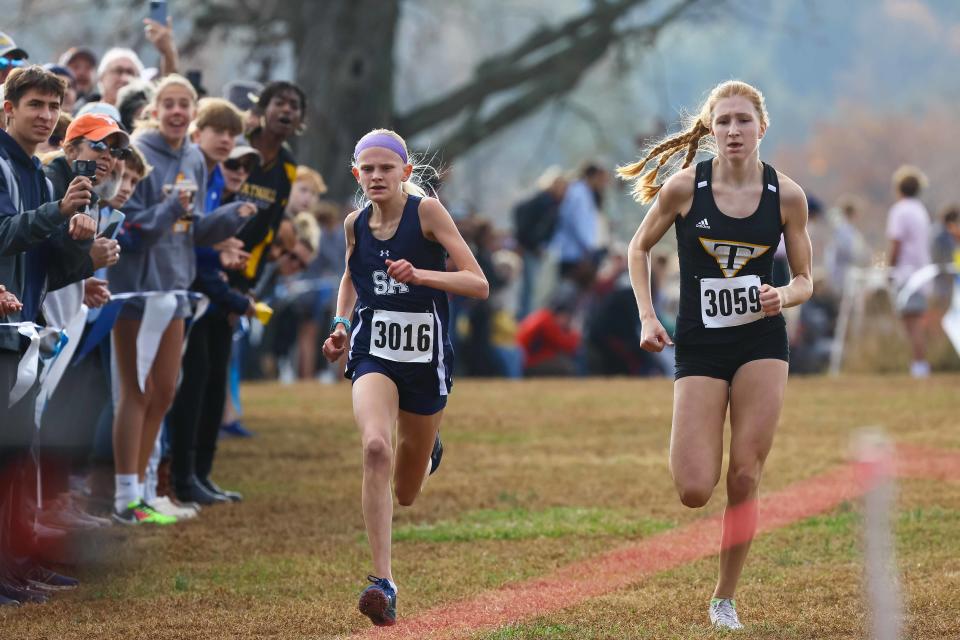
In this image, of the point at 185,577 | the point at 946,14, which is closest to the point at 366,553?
the point at 185,577

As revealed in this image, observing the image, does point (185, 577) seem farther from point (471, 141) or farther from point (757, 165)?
point (471, 141)

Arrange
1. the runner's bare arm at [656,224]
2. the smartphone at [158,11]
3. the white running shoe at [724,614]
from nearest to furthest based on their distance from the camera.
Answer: the white running shoe at [724,614] < the runner's bare arm at [656,224] < the smartphone at [158,11]

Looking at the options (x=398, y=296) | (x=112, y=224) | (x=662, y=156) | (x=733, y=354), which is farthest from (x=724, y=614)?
(x=112, y=224)

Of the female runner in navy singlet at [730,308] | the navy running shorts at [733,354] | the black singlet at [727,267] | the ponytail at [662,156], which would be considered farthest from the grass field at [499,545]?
the ponytail at [662,156]

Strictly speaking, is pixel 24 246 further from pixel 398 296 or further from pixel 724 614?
pixel 724 614

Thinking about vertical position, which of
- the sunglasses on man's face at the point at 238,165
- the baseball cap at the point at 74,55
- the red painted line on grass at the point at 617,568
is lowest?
the red painted line on grass at the point at 617,568

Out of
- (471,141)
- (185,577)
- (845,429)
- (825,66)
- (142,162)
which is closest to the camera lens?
A: (185,577)

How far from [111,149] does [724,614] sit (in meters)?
3.44

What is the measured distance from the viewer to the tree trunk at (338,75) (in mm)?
22750

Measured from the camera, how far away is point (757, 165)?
256 inches

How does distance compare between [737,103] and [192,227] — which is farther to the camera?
[192,227]

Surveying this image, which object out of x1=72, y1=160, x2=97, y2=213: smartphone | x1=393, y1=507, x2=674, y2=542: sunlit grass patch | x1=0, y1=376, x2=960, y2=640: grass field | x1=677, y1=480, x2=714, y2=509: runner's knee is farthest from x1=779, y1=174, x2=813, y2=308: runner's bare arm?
x1=72, y1=160, x2=97, y2=213: smartphone

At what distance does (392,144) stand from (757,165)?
1.50 m

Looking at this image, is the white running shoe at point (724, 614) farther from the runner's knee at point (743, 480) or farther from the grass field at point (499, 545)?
the runner's knee at point (743, 480)
